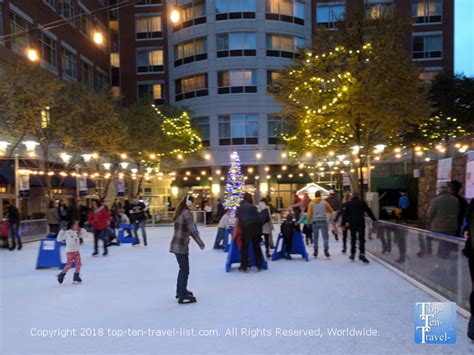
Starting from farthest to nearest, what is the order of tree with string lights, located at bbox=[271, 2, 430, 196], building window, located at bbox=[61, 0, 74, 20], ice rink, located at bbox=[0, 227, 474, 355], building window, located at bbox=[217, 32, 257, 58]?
building window, located at bbox=[217, 32, 257, 58], building window, located at bbox=[61, 0, 74, 20], tree with string lights, located at bbox=[271, 2, 430, 196], ice rink, located at bbox=[0, 227, 474, 355]

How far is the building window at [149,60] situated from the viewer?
41.5 m

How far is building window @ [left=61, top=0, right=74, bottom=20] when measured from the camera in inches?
1237

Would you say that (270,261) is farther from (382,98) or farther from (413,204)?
(413,204)

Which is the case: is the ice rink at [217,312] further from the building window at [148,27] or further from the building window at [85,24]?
the building window at [148,27]

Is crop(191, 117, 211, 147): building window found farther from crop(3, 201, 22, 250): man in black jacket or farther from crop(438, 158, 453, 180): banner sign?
crop(438, 158, 453, 180): banner sign

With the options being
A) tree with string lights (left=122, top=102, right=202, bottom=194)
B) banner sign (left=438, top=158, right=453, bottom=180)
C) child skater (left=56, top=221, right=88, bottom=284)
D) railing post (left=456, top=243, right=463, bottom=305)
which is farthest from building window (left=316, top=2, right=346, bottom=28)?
railing post (left=456, top=243, right=463, bottom=305)

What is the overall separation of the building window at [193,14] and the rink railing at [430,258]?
30439 millimetres

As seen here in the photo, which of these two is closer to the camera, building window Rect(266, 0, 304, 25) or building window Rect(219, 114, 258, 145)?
building window Rect(266, 0, 304, 25)

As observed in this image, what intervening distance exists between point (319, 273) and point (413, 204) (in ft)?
58.0

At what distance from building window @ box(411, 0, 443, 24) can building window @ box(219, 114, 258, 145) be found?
16256mm

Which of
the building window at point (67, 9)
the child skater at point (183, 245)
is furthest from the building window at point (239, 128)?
the child skater at point (183, 245)

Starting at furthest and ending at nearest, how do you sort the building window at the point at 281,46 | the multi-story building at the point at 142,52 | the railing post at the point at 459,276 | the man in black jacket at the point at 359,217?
the multi-story building at the point at 142,52
the building window at the point at 281,46
the man in black jacket at the point at 359,217
the railing post at the point at 459,276

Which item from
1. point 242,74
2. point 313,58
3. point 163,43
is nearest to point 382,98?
point 313,58

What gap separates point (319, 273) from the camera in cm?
962
